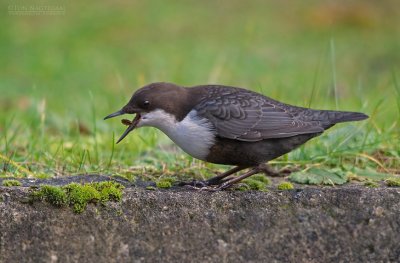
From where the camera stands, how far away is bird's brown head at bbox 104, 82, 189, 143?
14.4 ft

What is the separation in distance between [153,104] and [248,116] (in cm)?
59

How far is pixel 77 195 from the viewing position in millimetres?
3688

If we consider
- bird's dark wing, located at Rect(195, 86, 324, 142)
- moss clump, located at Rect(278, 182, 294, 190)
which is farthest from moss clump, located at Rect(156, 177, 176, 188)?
moss clump, located at Rect(278, 182, 294, 190)

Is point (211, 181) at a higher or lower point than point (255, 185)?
lower

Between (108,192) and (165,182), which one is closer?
(108,192)

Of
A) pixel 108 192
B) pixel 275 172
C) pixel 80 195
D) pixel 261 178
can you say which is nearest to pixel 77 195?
pixel 80 195

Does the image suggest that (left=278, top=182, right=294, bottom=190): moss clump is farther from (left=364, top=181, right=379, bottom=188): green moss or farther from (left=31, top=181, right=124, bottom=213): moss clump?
(left=31, top=181, right=124, bottom=213): moss clump

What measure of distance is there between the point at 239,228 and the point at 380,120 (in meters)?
2.86

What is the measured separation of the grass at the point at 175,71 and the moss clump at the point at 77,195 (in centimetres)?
82

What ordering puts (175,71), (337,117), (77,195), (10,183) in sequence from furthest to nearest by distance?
(175,71) → (337,117) → (10,183) → (77,195)

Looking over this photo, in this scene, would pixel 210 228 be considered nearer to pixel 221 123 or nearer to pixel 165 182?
pixel 165 182

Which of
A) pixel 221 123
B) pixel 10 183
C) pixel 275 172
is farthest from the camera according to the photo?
pixel 275 172

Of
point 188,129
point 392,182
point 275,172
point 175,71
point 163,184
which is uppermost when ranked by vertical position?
point 188,129

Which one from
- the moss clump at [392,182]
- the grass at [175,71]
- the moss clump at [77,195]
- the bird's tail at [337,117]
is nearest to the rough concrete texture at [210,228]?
the moss clump at [77,195]
